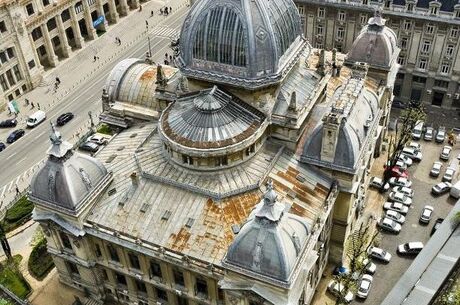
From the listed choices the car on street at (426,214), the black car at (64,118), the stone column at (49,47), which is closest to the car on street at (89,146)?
the black car at (64,118)

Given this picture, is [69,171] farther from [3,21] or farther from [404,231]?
[3,21]

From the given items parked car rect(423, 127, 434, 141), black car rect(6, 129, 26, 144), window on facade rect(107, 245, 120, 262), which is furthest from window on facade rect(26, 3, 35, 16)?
parked car rect(423, 127, 434, 141)

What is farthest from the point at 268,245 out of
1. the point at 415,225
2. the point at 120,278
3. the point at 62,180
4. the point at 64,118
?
the point at 64,118

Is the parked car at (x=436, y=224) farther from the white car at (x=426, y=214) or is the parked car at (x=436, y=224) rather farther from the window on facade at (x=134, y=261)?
the window on facade at (x=134, y=261)

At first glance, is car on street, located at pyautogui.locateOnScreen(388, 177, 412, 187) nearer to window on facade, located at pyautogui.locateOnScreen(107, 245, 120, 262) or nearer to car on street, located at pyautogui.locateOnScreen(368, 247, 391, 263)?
car on street, located at pyautogui.locateOnScreen(368, 247, 391, 263)

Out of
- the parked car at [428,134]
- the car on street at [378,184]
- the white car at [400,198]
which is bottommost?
the white car at [400,198]

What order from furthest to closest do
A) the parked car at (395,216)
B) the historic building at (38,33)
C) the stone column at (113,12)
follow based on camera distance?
the stone column at (113,12) < the historic building at (38,33) < the parked car at (395,216)

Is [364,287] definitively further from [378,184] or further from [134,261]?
[134,261]
